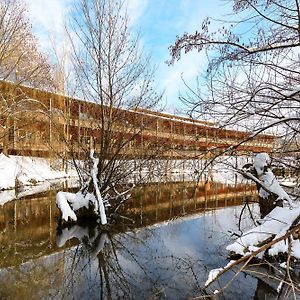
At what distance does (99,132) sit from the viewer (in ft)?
39.6

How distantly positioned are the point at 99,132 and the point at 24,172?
458 inches

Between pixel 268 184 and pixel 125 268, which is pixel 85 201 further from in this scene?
pixel 268 184

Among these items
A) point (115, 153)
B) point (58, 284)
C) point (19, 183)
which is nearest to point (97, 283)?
point (58, 284)

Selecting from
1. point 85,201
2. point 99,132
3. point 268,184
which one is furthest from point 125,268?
point 99,132

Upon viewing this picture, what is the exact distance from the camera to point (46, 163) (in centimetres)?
2534

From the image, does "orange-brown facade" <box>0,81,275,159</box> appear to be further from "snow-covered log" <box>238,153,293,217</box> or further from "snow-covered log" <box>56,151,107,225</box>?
"snow-covered log" <box>238,153,293,217</box>

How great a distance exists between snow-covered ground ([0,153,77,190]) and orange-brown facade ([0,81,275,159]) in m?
0.96

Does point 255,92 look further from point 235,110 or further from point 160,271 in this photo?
point 160,271

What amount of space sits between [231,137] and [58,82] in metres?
22.7

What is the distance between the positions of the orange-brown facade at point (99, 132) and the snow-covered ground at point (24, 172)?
3.16 feet

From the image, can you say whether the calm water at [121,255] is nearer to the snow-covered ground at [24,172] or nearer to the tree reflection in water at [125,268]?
the tree reflection in water at [125,268]

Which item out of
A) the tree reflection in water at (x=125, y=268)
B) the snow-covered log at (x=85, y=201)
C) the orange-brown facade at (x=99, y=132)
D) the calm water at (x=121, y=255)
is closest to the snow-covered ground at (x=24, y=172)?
the orange-brown facade at (x=99, y=132)

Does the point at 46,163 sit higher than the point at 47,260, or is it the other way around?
the point at 46,163

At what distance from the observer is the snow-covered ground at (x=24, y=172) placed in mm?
19539
